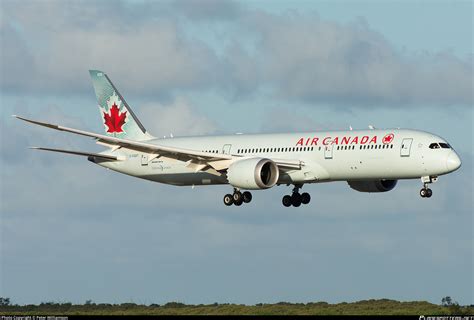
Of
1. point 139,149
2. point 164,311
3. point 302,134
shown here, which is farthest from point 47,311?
point 302,134

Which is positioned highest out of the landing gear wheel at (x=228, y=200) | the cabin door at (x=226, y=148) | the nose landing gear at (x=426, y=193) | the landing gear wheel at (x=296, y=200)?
the cabin door at (x=226, y=148)

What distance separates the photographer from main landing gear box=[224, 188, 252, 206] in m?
87.1

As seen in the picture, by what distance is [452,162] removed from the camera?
79.4m

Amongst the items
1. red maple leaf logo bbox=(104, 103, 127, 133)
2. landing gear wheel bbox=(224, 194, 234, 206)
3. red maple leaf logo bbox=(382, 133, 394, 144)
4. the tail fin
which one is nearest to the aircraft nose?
red maple leaf logo bbox=(382, 133, 394, 144)

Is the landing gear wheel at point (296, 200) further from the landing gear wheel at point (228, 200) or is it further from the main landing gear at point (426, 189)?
the main landing gear at point (426, 189)

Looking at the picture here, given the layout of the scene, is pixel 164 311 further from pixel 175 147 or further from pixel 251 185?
pixel 175 147

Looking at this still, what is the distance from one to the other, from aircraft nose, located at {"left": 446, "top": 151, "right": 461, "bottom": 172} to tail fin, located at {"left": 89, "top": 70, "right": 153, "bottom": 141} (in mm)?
25700

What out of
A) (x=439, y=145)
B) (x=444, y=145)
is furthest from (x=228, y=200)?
(x=444, y=145)

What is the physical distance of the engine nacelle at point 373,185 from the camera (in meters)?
88.6

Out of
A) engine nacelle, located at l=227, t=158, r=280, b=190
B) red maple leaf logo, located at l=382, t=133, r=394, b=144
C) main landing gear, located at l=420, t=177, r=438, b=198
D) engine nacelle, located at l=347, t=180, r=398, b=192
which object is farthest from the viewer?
engine nacelle, located at l=347, t=180, r=398, b=192

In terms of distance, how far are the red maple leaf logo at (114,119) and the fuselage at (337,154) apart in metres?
7.09

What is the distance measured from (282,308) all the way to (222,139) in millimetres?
20302

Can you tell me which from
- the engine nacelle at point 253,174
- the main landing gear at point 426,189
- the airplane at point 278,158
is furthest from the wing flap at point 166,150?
the main landing gear at point 426,189

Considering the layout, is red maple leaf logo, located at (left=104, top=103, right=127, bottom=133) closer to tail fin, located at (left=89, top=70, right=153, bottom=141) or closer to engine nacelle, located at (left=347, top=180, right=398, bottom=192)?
tail fin, located at (left=89, top=70, right=153, bottom=141)
